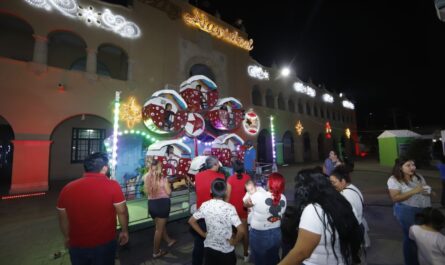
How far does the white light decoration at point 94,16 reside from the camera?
974cm

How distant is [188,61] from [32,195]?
35.0 feet

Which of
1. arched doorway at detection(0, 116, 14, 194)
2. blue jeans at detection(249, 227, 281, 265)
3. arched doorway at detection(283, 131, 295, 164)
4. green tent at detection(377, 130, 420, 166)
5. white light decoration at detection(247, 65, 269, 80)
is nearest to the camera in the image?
blue jeans at detection(249, 227, 281, 265)

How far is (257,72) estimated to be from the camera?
1903cm

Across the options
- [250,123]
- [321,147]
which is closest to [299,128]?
[321,147]

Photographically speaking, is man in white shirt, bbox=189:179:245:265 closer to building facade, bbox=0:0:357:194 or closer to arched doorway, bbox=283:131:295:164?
building facade, bbox=0:0:357:194

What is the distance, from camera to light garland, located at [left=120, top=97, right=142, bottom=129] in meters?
11.0

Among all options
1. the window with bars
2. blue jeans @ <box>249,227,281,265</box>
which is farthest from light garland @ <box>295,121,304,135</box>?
blue jeans @ <box>249,227,281,265</box>

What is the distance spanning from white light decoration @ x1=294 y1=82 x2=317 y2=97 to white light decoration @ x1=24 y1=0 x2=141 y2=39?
708 inches

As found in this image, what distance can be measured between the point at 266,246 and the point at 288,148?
21948mm

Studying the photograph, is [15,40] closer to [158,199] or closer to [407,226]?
[158,199]

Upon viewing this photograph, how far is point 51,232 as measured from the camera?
5.55 m

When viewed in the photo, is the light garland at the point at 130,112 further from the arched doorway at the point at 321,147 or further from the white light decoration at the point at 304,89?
the arched doorway at the point at 321,147

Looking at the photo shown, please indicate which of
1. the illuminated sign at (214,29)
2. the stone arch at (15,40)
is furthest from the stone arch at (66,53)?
the illuminated sign at (214,29)

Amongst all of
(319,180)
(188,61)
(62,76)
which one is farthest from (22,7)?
(319,180)
